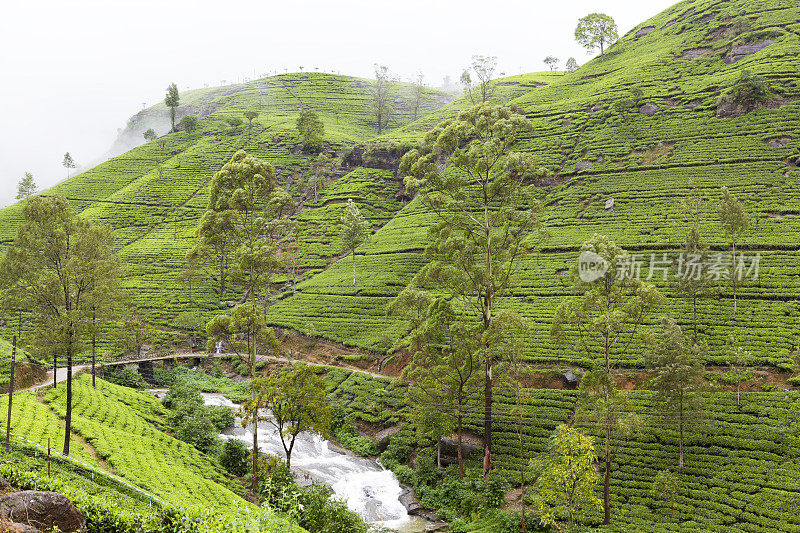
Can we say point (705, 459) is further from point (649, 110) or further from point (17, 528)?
point (649, 110)

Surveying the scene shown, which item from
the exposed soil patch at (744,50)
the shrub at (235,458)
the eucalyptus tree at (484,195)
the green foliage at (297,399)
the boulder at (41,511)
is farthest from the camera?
the exposed soil patch at (744,50)

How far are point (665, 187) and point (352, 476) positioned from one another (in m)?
50.1

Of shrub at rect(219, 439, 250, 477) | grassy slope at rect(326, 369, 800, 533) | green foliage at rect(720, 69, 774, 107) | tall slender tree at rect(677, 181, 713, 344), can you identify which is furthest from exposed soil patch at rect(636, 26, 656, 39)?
shrub at rect(219, 439, 250, 477)

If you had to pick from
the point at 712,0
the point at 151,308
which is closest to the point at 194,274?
the point at 151,308

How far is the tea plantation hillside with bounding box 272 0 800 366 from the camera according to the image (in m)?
35.8

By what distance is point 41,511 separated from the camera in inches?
332

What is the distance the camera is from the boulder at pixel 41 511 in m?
8.31

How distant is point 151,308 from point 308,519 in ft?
151

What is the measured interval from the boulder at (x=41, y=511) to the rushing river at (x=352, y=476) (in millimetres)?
15615

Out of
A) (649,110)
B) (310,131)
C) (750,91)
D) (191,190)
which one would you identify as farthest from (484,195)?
(310,131)

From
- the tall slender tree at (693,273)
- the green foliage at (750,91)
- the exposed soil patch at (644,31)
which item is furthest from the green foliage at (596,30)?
the tall slender tree at (693,273)

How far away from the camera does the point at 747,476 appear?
22156 mm

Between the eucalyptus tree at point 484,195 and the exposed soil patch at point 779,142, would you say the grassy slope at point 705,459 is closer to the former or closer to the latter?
the eucalyptus tree at point 484,195

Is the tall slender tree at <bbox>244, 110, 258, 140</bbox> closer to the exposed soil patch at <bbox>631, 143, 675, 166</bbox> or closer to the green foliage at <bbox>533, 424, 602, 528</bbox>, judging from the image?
the exposed soil patch at <bbox>631, 143, 675, 166</bbox>
